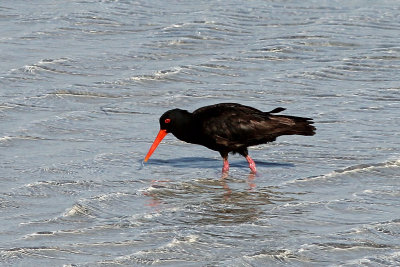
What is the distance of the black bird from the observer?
1138cm

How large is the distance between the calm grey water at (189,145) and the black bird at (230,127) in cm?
27

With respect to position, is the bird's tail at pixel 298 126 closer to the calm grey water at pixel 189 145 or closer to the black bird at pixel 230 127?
the black bird at pixel 230 127

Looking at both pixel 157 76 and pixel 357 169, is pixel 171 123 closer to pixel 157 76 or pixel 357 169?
pixel 357 169

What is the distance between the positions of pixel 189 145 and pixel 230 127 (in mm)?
1050

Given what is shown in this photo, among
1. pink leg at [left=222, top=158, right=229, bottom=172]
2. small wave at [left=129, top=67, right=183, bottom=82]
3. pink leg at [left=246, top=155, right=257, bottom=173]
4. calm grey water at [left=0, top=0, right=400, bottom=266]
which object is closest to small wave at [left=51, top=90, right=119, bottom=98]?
calm grey water at [left=0, top=0, right=400, bottom=266]

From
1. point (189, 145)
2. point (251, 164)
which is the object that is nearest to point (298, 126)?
point (251, 164)

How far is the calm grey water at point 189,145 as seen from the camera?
28.0ft

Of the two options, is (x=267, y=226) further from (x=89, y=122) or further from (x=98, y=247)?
(x=89, y=122)

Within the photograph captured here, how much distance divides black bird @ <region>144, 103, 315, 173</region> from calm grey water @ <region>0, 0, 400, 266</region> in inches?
10.5

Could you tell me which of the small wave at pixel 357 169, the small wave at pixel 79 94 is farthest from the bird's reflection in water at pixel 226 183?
the small wave at pixel 79 94

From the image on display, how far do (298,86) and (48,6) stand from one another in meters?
5.88

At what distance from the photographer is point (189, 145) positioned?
12398 millimetres

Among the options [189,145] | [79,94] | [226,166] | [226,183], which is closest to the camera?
[226,183]

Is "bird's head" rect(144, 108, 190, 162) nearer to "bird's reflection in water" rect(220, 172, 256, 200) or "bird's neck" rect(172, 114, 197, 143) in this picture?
"bird's neck" rect(172, 114, 197, 143)
